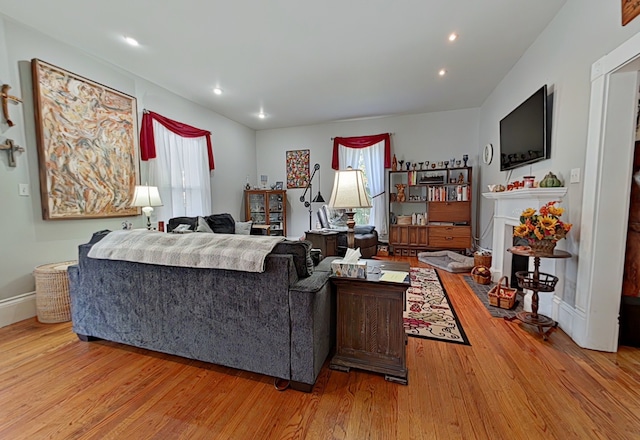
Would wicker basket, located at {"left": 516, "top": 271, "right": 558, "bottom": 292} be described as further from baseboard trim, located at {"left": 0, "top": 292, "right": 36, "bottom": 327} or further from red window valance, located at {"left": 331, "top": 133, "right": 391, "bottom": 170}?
baseboard trim, located at {"left": 0, "top": 292, "right": 36, "bottom": 327}

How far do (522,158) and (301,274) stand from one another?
283cm

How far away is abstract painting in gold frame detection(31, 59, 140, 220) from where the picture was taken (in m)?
2.59

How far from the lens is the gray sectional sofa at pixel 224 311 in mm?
1513

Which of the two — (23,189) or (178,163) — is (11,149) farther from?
(178,163)

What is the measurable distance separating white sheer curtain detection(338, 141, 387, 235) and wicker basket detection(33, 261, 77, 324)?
462 cm

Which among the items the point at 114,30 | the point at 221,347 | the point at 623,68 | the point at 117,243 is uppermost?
the point at 114,30

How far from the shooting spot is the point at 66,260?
280cm

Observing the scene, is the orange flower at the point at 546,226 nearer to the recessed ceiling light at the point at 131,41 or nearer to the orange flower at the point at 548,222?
the orange flower at the point at 548,222

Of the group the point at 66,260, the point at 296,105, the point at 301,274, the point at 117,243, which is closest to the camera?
the point at 301,274

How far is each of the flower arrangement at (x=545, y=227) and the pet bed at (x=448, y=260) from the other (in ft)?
6.16

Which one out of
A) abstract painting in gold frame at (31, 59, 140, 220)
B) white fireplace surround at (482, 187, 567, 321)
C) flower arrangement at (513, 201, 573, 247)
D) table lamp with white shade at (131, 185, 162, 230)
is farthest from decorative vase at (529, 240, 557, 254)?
abstract painting in gold frame at (31, 59, 140, 220)

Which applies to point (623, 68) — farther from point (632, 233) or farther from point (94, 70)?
point (94, 70)

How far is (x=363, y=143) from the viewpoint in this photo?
5.43 metres

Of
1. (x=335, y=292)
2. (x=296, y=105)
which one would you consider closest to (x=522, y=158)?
(x=335, y=292)
